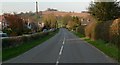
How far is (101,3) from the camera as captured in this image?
4494cm

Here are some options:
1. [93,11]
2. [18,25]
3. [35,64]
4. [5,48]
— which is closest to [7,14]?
[18,25]

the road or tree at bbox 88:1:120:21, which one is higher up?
tree at bbox 88:1:120:21

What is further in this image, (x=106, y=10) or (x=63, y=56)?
(x=106, y=10)

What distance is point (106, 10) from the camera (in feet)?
145

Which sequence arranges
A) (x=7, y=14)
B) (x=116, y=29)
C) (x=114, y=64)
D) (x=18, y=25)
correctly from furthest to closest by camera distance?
1. (x=7, y=14)
2. (x=18, y=25)
3. (x=116, y=29)
4. (x=114, y=64)

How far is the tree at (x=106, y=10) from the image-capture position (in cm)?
4403

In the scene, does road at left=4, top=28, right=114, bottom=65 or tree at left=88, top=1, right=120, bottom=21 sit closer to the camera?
road at left=4, top=28, right=114, bottom=65

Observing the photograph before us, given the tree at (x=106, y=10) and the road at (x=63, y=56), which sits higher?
the tree at (x=106, y=10)

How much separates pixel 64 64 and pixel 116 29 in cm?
1040

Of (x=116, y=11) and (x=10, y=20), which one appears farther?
(x=10, y=20)

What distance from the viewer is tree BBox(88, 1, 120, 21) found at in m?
44.0

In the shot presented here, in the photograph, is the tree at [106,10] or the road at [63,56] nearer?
the road at [63,56]

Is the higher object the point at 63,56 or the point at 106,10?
the point at 106,10

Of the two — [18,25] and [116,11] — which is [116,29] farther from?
[18,25]
